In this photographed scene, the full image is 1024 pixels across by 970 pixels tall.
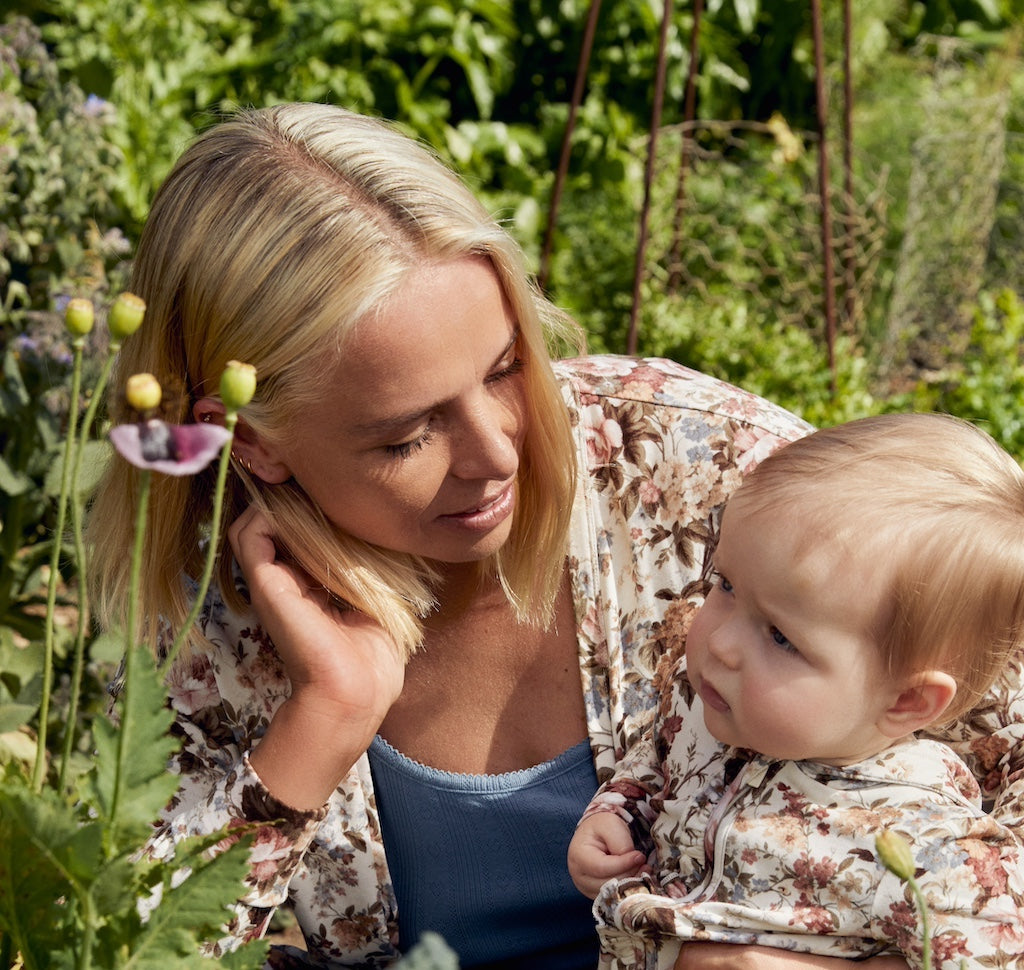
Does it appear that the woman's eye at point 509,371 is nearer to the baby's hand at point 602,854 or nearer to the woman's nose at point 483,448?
the woman's nose at point 483,448

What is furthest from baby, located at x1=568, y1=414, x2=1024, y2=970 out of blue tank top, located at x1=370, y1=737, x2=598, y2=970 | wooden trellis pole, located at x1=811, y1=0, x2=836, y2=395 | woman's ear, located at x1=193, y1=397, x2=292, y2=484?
wooden trellis pole, located at x1=811, y1=0, x2=836, y2=395

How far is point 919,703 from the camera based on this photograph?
4.23 ft

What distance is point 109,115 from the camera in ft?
10.4

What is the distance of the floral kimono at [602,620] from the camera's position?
5.99ft

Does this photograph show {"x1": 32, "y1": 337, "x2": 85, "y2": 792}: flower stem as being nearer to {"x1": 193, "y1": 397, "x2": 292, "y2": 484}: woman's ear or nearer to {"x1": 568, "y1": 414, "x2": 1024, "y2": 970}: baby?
{"x1": 568, "y1": 414, "x2": 1024, "y2": 970}: baby

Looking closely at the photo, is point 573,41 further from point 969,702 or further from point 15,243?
point 969,702

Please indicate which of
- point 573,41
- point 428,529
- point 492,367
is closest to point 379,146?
point 492,367

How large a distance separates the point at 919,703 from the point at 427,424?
63 cm

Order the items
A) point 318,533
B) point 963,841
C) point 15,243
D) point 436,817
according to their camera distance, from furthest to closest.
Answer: point 15,243 → point 436,817 → point 318,533 → point 963,841

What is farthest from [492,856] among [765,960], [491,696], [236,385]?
[236,385]

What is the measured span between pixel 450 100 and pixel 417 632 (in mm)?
4219

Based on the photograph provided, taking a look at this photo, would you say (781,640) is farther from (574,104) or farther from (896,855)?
(574,104)

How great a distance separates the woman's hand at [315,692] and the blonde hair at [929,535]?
1.70ft

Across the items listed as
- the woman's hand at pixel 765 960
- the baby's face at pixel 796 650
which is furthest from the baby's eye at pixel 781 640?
the woman's hand at pixel 765 960
